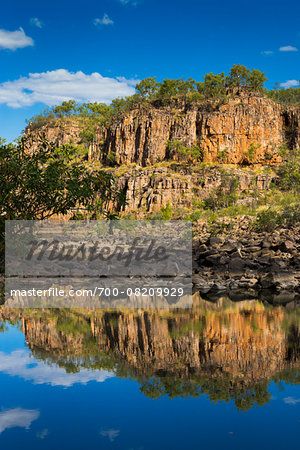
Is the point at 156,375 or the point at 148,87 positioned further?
the point at 148,87

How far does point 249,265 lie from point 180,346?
1852 centimetres

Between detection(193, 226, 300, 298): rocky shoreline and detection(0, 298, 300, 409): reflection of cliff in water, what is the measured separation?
26.6 feet

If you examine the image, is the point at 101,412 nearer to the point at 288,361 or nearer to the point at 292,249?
the point at 288,361

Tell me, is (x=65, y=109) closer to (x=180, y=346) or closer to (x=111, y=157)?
(x=111, y=157)

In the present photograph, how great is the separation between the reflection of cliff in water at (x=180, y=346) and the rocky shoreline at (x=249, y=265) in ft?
26.6

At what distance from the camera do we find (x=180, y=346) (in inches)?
426

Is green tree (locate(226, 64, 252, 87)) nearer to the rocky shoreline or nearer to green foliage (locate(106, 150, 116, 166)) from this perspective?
green foliage (locate(106, 150, 116, 166))

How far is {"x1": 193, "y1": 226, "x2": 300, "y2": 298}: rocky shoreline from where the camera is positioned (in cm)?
2484

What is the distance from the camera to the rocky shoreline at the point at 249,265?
81.5ft

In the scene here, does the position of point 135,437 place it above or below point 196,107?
below

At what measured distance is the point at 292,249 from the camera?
30531mm

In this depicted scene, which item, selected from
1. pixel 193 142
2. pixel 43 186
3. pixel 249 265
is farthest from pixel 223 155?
pixel 43 186

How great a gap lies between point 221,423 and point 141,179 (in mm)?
65538

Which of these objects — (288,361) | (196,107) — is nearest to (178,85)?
(196,107)
